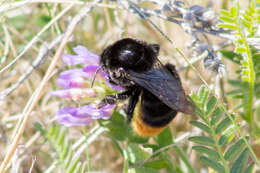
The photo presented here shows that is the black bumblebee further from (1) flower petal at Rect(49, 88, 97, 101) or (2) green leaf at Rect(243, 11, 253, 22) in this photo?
(2) green leaf at Rect(243, 11, 253, 22)

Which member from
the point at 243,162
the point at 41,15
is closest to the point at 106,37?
the point at 41,15

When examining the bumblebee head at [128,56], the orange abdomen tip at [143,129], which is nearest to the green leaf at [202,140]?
the orange abdomen tip at [143,129]

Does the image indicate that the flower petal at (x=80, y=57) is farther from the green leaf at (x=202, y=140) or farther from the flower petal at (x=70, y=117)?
the green leaf at (x=202, y=140)

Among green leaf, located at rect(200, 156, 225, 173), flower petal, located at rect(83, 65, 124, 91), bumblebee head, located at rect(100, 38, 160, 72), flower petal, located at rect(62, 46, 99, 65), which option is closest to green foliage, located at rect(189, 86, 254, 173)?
green leaf, located at rect(200, 156, 225, 173)

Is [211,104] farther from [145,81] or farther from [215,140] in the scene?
[145,81]

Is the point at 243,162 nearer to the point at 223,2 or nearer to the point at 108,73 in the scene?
the point at 108,73

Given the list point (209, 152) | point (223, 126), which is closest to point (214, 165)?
point (209, 152)
